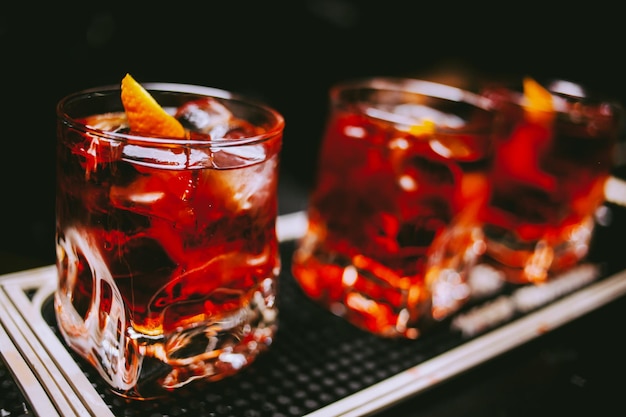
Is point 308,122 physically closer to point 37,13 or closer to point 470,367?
point 37,13

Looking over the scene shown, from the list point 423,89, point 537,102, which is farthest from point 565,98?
point 423,89

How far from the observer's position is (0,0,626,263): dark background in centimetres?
100

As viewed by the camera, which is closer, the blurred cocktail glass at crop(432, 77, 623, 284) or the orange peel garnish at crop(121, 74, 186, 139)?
the orange peel garnish at crop(121, 74, 186, 139)

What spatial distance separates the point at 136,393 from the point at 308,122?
102cm

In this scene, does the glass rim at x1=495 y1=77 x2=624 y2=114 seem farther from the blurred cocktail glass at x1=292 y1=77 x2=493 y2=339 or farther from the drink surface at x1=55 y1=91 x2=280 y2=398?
the drink surface at x1=55 y1=91 x2=280 y2=398

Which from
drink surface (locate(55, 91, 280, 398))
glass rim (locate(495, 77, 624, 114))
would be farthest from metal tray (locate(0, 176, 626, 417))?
glass rim (locate(495, 77, 624, 114))

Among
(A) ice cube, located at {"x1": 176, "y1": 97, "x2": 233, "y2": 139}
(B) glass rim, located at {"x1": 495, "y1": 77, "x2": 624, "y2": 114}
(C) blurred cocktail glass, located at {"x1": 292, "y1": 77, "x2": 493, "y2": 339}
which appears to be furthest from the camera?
(B) glass rim, located at {"x1": 495, "y1": 77, "x2": 624, "y2": 114}

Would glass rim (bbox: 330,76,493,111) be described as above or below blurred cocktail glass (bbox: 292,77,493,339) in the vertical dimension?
above

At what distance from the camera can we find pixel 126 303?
64 centimetres

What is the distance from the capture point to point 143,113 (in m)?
0.66

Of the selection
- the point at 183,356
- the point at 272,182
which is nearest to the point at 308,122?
the point at 272,182

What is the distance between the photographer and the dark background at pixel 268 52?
3.27ft

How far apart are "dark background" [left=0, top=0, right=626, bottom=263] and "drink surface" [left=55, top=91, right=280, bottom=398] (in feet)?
0.92

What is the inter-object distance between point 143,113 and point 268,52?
789mm
